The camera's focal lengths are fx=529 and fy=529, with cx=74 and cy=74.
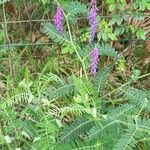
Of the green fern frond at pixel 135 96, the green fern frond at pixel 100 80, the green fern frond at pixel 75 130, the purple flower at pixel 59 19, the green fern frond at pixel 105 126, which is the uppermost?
the purple flower at pixel 59 19

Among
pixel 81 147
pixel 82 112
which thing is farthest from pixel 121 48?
pixel 81 147

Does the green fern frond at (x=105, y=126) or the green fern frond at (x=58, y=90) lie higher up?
the green fern frond at (x=58, y=90)

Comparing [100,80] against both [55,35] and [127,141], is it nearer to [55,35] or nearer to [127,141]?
[55,35]

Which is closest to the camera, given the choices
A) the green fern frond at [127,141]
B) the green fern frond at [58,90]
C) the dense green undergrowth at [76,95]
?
the green fern frond at [127,141]

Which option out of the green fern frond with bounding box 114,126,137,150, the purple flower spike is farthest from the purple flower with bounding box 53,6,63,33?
the green fern frond with bounding box 114,126,137,150

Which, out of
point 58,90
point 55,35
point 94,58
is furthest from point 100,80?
point 55,35

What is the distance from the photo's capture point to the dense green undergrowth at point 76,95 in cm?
238

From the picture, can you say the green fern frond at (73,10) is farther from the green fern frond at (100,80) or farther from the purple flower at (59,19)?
the green fern frond at (100,80)

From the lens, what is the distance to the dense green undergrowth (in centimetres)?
238

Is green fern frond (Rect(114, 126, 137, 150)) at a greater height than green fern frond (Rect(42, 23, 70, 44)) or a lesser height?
lesser

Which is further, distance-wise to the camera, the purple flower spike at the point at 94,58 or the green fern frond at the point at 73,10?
the green fern frond at the point at 73,10

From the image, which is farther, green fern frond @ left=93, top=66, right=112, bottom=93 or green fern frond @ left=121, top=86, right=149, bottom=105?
green fern frond @ left=93, top=66, right=112, bottom=93

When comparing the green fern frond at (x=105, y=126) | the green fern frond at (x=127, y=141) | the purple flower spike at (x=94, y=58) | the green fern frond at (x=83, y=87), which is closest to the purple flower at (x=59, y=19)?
the purple flower spike at (x=94, y=58)

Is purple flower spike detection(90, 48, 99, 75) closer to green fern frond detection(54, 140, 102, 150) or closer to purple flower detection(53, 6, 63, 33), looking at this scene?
purple flower detection(53, 6, 63, 33)
